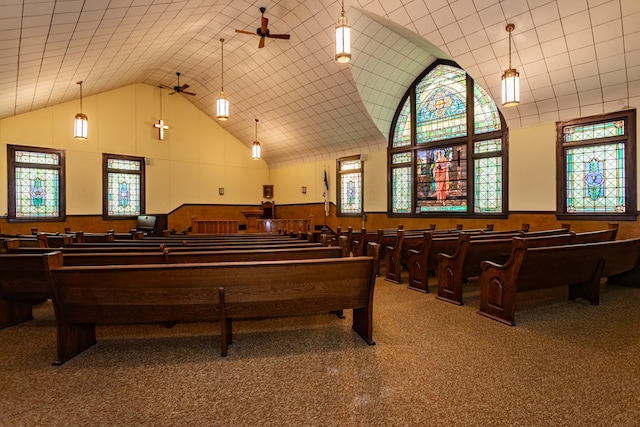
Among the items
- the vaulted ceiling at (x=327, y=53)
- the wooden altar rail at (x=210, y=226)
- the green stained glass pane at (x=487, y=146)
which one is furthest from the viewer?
the wooden altar rail at (x=210, y=226)

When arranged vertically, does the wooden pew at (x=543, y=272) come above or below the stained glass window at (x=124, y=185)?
below

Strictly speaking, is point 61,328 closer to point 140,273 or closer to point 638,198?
point 140,273

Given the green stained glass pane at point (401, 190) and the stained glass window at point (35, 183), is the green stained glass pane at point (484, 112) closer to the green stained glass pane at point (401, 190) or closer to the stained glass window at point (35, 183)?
the green stained glass pane at point (401, 190)

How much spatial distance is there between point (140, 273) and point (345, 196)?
7604 mm

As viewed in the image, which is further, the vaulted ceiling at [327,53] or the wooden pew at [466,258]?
the vaulted ceiling at [327,53]

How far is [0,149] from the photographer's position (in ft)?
22.7

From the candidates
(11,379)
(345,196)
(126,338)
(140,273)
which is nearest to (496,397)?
(140,273)

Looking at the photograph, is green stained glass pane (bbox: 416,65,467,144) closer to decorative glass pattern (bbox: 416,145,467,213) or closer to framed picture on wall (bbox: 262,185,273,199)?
decorative glass pattern (bbox: 416,145,467,213)

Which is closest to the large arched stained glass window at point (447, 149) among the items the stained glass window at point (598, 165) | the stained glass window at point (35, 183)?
the stained glass window at point (598, 165)

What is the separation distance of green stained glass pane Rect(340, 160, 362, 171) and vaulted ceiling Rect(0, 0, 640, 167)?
0.32m

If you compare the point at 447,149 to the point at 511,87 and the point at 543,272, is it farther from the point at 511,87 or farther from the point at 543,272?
the point at 543,272

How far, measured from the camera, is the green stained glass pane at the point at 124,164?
28.4 feet

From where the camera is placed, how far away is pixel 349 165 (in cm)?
927

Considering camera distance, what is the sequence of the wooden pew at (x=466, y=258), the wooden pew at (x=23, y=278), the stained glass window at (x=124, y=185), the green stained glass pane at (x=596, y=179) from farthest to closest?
the stained glass window at (x=124, y=185)
the green stained glass pane at (x=596, y=179)
the wooden pew at (x=466, y=258)
the wooden pew at (x=23, y=278)
